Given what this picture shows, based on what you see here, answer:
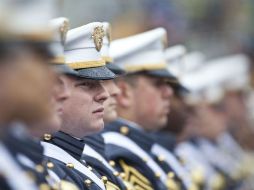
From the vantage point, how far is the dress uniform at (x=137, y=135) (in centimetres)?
764

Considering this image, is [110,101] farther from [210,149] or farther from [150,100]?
[210,149]

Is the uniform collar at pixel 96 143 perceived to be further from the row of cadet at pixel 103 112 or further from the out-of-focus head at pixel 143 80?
the out-of-focus head at pixel 143 80

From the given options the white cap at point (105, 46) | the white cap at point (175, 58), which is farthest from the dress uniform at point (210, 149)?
the white cap at point (105, 46)

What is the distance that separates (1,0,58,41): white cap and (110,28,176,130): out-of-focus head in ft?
13.7

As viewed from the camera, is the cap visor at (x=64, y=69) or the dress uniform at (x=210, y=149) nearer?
the cap visor at (x=64, y=69)

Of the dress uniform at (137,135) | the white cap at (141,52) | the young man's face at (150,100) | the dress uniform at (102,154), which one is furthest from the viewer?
the young man's face at (150,100)

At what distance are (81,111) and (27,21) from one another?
235 cm

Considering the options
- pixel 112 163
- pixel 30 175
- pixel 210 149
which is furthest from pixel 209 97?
pixel 30 175

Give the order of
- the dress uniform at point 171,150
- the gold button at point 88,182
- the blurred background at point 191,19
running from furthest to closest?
the blurred background at point 191,19, the dress uniform at point 171,150, the gold button at point 88,182

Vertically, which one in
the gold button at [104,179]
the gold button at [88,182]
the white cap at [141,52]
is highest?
the white cap at [141,52]

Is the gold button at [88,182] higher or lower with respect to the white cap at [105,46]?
lower

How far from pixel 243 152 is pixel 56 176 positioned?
1060 cm

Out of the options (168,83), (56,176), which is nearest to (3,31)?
(56,176)

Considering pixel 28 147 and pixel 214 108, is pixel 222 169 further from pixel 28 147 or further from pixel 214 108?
pixel 28 147
